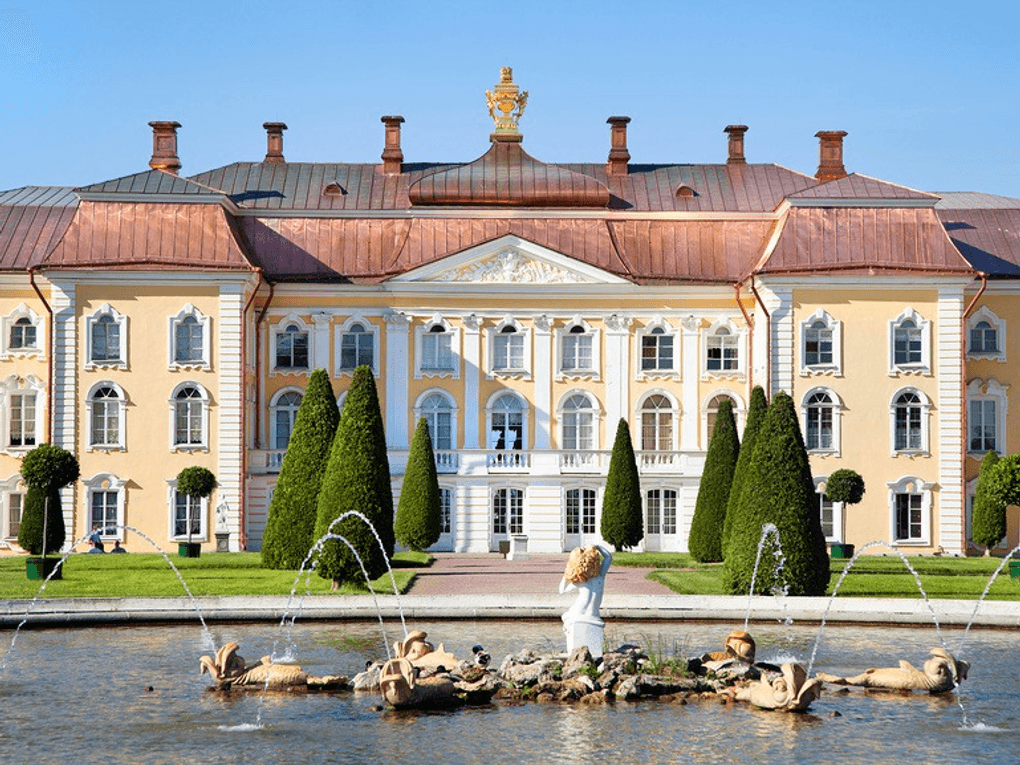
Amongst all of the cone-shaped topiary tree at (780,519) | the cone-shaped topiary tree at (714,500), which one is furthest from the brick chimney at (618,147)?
the cone-shaped topiary tree at (780,519)

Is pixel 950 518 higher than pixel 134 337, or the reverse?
pixel 134 337

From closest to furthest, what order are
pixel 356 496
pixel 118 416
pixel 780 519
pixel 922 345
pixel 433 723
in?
pixel 433 723 → pixel 780 519 → pixel 356 496 → pixel 118 416 → pixel 922 345

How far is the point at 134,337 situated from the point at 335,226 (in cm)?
699

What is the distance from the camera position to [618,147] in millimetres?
52250

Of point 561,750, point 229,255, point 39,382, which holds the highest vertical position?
point 229,255

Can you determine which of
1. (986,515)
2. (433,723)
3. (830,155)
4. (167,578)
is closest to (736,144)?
(830,155)

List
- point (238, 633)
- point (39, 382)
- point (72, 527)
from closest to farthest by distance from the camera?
point (238, 633) < point (72, 527) < point (39, 382)

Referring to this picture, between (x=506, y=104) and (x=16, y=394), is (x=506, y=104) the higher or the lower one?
the higher one

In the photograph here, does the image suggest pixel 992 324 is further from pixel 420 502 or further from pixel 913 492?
pixel 420 502

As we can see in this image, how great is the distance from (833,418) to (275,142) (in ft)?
62.5

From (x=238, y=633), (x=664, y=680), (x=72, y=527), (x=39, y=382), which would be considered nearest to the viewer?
(x=664, y=680)

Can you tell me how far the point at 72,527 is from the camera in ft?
145

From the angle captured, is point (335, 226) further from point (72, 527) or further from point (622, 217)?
point (72, 527)

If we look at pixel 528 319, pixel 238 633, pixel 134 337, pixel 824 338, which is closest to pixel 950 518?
pixel 824 338
